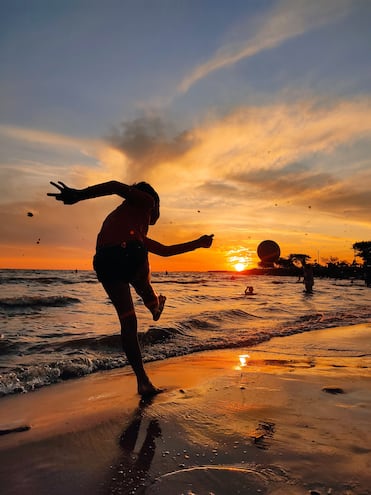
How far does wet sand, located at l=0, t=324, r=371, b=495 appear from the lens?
6.31 ft

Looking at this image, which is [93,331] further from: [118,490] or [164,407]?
[118,490]

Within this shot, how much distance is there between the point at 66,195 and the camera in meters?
3.23

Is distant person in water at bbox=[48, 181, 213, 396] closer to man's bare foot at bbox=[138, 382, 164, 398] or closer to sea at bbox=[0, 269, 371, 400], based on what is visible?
man's bare foot at bbox=[138, 382, 164, 398]

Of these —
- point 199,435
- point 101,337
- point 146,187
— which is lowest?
point 101,337

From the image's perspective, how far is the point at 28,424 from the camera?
308 centimetres

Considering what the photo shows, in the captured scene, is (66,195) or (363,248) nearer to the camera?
(66,195)

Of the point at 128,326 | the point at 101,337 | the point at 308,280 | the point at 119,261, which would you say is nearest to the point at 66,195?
the point at 119,261

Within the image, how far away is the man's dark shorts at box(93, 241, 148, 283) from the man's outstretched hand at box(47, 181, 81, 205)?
58cm

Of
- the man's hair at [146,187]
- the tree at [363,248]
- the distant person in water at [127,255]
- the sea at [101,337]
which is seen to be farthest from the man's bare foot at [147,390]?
the tree at [363,248]

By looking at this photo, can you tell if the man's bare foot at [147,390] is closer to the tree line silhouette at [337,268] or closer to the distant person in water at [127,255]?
the distant person in water at [127,255]

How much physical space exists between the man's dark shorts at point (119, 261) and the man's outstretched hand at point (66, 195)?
58cm

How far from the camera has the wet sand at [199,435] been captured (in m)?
1.92

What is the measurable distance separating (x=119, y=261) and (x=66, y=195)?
2.53 ft

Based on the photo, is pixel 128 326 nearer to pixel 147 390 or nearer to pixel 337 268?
pixel 147 390
